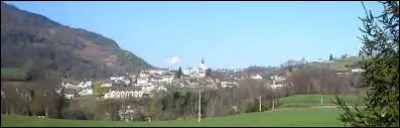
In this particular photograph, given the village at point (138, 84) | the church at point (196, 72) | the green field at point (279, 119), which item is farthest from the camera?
the green field at point (279, 119)

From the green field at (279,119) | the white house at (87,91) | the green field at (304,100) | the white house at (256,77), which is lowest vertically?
the green field at (279,119)

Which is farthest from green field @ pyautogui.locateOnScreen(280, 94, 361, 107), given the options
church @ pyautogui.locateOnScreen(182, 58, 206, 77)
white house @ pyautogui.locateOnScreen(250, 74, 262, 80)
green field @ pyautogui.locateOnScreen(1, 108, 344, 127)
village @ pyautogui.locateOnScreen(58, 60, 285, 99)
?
village @ pyautogui.locateOnScreen(58, 60, 285, 99)

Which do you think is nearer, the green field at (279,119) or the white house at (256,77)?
the green field at (279,119)

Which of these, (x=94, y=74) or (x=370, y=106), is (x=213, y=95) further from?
(x=370, y=106)

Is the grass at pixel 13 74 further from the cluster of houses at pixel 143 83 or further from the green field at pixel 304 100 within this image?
the green field at pixel 304 100

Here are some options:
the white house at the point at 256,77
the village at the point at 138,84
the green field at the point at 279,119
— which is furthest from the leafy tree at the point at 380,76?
the white house at the point at 256,77

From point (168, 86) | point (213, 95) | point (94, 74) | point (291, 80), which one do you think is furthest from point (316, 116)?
point (94, 74)

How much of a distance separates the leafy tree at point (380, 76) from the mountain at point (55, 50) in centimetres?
559

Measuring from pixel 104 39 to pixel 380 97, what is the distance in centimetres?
1305

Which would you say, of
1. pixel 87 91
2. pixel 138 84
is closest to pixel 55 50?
pixel 87 91

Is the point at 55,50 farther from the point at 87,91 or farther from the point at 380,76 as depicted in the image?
the point at 380,76

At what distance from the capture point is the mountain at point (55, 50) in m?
9.73

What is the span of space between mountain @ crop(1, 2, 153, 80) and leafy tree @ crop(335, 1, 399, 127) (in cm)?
559

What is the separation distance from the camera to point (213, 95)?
29.8m
